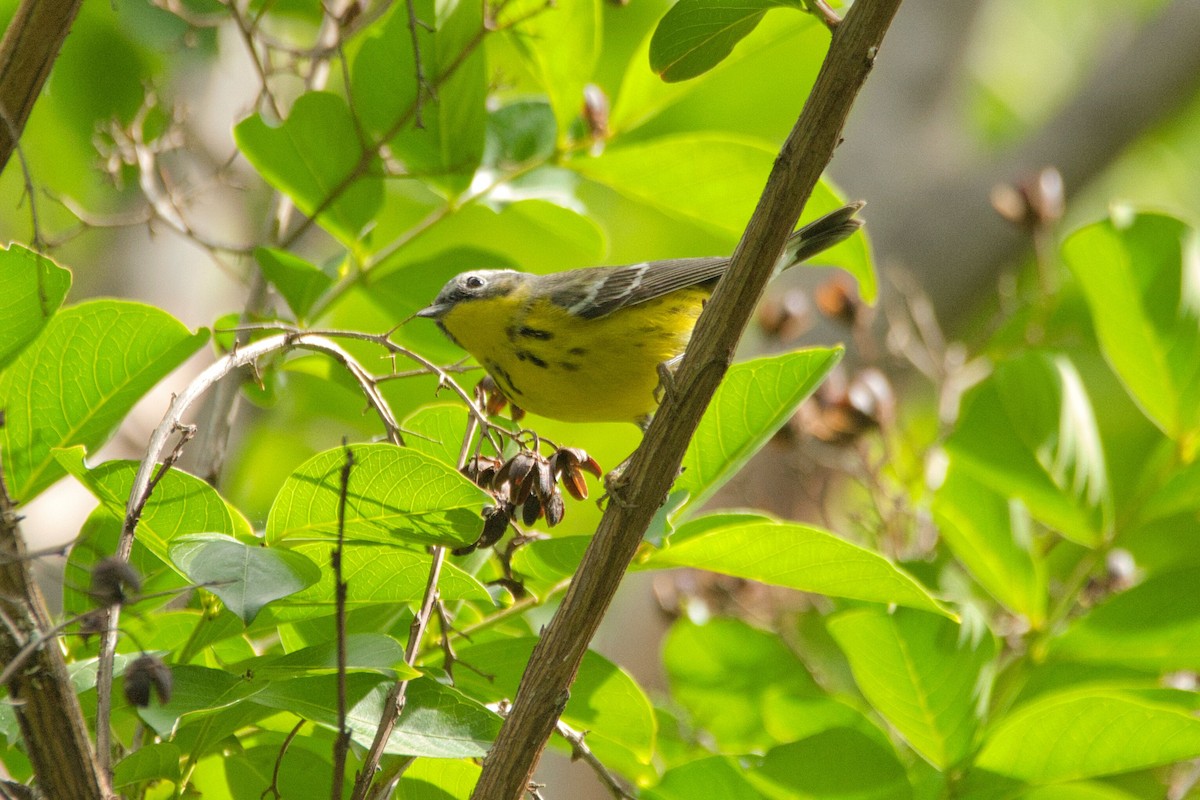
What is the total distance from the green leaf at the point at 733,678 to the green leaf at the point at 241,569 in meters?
1.49

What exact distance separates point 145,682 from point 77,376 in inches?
31.4

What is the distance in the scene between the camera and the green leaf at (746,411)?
2.09m

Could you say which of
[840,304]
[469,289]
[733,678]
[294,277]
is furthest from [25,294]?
[840,304]

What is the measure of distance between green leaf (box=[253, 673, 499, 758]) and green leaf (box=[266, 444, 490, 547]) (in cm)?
21

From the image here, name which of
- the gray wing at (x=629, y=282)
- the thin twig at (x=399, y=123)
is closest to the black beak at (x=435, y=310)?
the thin twig at (x=399, y=123)

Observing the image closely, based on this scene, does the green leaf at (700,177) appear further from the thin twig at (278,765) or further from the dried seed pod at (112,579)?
the dried seed pod at (112,579)

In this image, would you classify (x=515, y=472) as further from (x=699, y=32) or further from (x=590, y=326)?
(x=590, y=326)

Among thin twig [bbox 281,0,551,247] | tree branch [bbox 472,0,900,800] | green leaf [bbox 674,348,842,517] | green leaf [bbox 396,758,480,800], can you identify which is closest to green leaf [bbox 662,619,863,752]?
green leaf [bbox 674,348,842,517]

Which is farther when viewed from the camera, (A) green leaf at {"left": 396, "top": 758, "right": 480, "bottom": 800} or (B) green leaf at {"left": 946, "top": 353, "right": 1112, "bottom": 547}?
(B) green leaf at {"left": 946, "top": 353, "right": 1112, "bottom": 547}

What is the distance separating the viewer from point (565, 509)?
2842 mm

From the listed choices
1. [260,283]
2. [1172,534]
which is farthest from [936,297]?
[260,283]

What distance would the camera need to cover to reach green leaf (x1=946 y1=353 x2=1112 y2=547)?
9.18 ft

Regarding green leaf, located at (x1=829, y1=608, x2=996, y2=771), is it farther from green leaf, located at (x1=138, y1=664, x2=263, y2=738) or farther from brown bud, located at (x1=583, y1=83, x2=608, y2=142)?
brown bud, located at (x1=583, y1=83, x2=608, y2=142)

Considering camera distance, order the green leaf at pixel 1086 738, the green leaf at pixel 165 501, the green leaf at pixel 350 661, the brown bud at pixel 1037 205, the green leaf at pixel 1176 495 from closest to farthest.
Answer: the green leaf at pixel 350 661 → the green leaf at pixel 165 501 → the green leaf at pixel 1086 738 → the green leaf at pixel 1176 495 → the brown bud at pixel 1037 205
